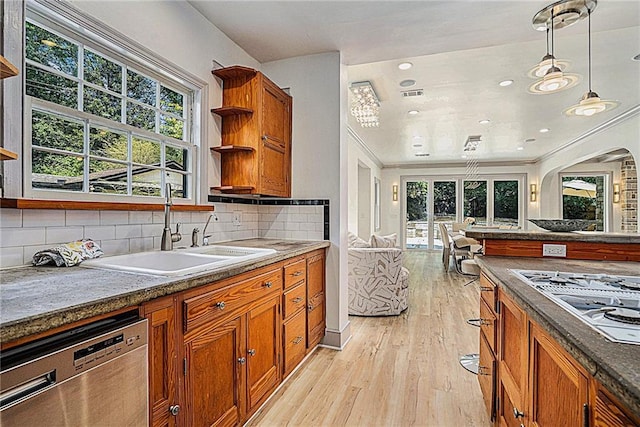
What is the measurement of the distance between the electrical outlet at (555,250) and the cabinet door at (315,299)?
162 cm

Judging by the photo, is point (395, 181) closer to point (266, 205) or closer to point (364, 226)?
point (364, 226)

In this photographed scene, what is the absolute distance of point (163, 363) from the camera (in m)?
1.29

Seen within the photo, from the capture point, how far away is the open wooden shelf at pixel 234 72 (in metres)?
2.64

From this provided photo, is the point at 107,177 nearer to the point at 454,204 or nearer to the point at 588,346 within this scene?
the point at 588,346

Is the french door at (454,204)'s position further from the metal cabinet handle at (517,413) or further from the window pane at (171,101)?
the metal cabinet handle at (517,413)

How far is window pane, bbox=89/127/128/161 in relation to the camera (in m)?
1.88

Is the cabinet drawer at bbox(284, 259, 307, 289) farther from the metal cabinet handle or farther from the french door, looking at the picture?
the french door

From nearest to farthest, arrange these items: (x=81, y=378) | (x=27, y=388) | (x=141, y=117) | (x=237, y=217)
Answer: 1. (x=27, y=388)
2. (x=81, y=378)
3. (x=141, y=117)
4. (x=237, y=217)

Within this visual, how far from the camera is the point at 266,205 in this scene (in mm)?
3375

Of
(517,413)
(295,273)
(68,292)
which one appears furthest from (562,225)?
(68,292)

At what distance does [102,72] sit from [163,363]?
5.41ft

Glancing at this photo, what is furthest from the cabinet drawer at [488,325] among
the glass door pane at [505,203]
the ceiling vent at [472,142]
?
the glass door pane at [505,203]

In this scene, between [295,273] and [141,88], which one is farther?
[295,273]

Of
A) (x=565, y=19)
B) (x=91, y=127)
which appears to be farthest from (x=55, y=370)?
(x=565, y=19)
